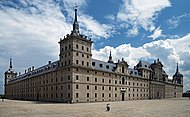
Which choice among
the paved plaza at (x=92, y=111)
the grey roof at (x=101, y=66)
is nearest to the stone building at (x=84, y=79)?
the grey roof at (x=101, y=66)

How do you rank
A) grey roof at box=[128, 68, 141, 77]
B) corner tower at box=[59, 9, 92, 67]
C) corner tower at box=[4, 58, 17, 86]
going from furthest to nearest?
corner tower at box=[4, 58, 17, 86] < grey roof at box=[128, 68, 141, 77] < corner tower at box=[59, 9, 92, 67]

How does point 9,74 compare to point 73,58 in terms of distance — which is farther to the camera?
point 9,74

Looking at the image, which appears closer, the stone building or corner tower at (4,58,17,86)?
the stone building

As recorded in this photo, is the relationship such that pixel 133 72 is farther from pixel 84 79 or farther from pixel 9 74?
pixel 9 74

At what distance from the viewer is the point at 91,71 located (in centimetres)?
6331

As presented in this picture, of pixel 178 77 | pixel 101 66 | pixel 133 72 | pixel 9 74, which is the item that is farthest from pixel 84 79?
pixel 178 77

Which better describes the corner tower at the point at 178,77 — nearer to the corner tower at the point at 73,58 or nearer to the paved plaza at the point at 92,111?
the corner tower at the point at 73,58

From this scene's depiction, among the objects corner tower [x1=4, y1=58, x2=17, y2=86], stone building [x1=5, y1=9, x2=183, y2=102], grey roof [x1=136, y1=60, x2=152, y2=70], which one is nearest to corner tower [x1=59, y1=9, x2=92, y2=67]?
stone building [x1=5, y1=9, x2=183, y2=102]

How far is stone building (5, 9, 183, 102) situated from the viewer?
192 ft

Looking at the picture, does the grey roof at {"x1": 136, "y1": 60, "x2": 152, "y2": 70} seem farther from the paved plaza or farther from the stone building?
the paved plaza

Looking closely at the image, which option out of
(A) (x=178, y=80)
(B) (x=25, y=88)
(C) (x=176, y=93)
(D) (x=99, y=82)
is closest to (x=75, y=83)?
(D) (x=99, y=82)

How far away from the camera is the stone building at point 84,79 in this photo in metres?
58.5

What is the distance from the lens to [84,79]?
60.4m

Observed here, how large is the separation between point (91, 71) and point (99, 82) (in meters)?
5.35
